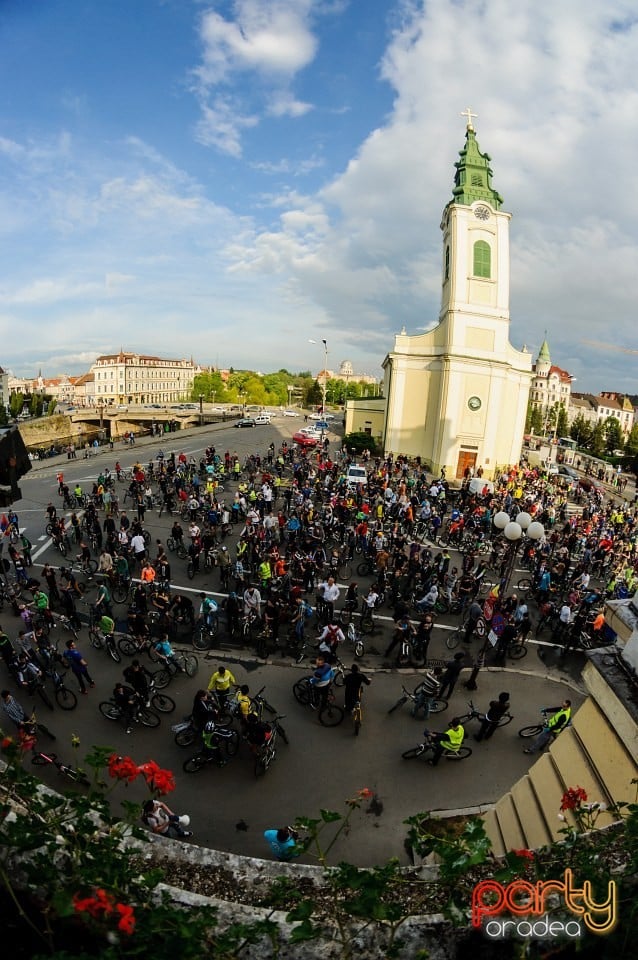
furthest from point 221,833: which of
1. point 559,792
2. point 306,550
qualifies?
point 306,550

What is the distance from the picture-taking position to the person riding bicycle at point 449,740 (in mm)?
8359

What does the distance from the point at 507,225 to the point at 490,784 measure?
1555 inches

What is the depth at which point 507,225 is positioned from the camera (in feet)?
120

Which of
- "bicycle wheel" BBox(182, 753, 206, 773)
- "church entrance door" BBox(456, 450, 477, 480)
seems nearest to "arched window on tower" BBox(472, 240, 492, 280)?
"church entrance door" BBox(456, 450, 477, 480)

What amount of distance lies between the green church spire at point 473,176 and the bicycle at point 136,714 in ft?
131

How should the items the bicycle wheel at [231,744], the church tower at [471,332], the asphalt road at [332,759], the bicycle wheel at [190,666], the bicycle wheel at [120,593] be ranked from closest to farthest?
1. the asphalt road at [332,759]
2. the bicycle wheel at [231,744]
3. the bicycle wheel at [190,666]
4. the bicycle wheel at [120,593]
5. the church tower at [471,332]

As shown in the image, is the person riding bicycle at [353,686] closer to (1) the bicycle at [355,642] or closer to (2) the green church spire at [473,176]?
(1) the bicycle at [355,642]

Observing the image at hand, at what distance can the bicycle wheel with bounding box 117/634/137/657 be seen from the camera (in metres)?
11.6

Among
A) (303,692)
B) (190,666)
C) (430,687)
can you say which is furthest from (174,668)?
(430,687)

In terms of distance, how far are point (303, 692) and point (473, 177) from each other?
4084 centimetres

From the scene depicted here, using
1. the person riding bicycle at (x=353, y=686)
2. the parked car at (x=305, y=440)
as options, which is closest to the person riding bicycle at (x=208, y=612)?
the person riding bicycle at (x=353, y=686)

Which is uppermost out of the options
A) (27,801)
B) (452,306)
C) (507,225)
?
(507,225)

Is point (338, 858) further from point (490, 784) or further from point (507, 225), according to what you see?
point (507, 225)

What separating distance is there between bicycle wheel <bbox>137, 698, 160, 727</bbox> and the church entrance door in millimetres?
31178
